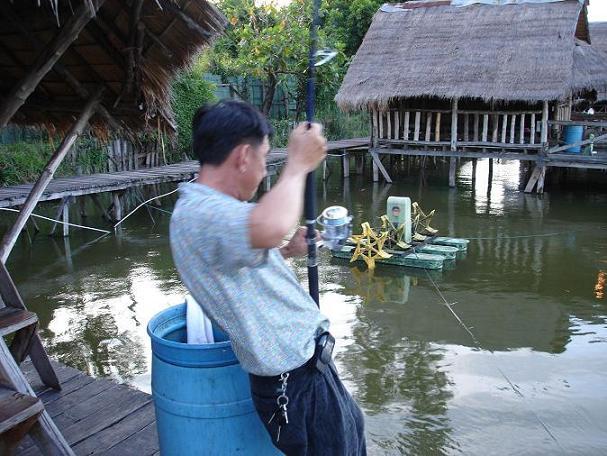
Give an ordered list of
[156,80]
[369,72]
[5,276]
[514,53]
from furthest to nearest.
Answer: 1. [369,72]
2. [514,53]
3. [156,80]
4. [5,276]

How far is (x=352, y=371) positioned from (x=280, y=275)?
10.6 feet

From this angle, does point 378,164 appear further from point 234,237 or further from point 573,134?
point 234,237

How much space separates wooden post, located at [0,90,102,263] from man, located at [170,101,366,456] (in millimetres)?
2498

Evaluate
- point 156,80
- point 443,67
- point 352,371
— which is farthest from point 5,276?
point 443,67

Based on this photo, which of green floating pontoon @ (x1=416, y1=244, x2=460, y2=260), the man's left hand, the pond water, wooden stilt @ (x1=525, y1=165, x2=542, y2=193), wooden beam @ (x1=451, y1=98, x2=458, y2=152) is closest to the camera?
the man's left hand

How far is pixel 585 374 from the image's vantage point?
4.66 m

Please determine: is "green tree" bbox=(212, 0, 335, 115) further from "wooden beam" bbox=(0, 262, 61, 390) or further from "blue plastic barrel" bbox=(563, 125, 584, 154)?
"wooden beam" bbox=(0, 262, 61, 390)

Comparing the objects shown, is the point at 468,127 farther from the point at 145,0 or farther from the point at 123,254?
the point at 145,0

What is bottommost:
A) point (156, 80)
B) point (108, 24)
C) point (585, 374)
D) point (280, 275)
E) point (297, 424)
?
point (585, 374)

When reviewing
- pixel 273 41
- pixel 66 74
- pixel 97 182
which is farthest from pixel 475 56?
pixel 66 74

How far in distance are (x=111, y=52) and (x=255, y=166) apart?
2654 mm

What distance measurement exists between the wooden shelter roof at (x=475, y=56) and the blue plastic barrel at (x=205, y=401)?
11.2m

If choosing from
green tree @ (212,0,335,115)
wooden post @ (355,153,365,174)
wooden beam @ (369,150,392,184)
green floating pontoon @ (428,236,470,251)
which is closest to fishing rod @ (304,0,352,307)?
green floating pontoon @ (428,236,470,251)

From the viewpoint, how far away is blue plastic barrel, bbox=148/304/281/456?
6.52ft
